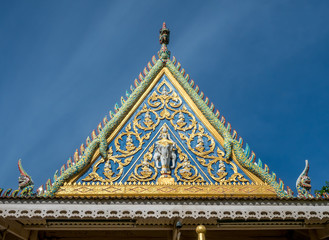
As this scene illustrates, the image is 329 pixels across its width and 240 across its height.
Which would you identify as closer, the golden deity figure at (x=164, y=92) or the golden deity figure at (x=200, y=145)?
the golden deity figure at (x=200, y=145)

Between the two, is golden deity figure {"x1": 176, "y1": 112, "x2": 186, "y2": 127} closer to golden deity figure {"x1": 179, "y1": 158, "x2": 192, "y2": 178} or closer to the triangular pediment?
the triangular pediment

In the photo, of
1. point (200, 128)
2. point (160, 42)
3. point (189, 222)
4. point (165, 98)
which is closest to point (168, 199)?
point (189, 222)

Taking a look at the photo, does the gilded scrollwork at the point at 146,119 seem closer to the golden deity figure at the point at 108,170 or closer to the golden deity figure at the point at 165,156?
the golden deity figure at the point at 165,156

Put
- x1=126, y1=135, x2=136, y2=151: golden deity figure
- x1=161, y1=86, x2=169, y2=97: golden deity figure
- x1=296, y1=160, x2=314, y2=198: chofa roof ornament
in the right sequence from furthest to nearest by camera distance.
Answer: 1. x1=161, y1=86, x2=169, y2=97: golden deity figure
2. x1=126, y1=135, x2=136, y2=151: golden deity figure
3. x1=296, y1=160, x2=314, y2=198: chofa roof ornament

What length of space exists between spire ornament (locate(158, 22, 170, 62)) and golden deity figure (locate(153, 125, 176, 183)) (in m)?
3.16

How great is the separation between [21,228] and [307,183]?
6.65m

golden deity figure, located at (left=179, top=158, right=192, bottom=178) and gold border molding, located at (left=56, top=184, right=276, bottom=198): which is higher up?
golden deity figure, located at (left=179, top=158, right=192, bottom=178)

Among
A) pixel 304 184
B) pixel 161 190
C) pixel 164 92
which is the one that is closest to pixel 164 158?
pixel 161 190

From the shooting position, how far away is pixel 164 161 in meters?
9.11

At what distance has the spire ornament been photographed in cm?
1156

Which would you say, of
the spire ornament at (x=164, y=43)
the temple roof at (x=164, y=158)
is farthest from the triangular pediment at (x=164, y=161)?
the spire ornament at (x=164, y=43)

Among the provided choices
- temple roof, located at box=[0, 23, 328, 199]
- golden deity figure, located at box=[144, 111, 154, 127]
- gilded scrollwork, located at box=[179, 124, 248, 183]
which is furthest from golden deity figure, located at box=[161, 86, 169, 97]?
gilded scrollwork, located at box=[179, 124, 248, 183]

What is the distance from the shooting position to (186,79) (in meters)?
11.0

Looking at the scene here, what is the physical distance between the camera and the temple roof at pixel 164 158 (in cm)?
869
